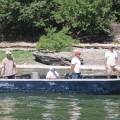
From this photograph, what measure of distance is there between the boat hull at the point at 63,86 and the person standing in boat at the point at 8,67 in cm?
52

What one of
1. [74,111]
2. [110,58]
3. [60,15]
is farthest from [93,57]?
[74,111]

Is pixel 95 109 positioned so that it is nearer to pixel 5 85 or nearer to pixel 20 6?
pixel 5 85

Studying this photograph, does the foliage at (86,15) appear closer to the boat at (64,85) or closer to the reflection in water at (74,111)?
the boat at (64,85)

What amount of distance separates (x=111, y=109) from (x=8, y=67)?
4.98 meters

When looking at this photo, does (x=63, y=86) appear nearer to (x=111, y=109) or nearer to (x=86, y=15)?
(x=111, y=109)

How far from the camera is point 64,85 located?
19984 millimetres

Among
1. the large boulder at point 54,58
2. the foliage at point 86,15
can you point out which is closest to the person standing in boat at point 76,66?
the large boulder at point 54,58

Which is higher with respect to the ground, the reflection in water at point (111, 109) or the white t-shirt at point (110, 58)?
the white t-shirt at point (110, 58)

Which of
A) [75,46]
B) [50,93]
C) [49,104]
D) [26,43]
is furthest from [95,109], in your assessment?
[26,43]

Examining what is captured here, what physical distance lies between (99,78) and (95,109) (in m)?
4.13

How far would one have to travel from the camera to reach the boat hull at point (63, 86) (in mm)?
19812

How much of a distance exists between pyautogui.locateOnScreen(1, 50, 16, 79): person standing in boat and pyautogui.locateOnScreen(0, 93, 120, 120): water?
76cm

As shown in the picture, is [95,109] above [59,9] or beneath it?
beneath

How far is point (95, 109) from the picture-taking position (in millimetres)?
17109
